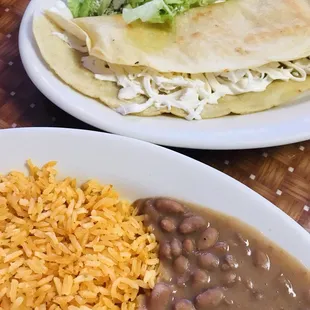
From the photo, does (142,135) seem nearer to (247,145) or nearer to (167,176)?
(167,176)

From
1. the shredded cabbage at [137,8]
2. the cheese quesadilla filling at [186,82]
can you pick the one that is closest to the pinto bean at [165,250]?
the cheese quesadilla filling at [186,82]

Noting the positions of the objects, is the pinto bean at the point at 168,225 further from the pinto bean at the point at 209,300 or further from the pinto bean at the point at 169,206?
the pinto bean at the point at 209,300

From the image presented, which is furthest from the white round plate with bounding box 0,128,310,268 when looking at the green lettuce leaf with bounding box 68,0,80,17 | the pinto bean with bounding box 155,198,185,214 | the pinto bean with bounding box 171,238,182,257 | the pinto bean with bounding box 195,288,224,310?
the green lettuce leaf with bounding box 68,0,80,17

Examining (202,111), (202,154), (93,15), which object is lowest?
(202,154)

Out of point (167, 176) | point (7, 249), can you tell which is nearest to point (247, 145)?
point (167, 176)

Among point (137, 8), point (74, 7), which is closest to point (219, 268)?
point (137, 8)

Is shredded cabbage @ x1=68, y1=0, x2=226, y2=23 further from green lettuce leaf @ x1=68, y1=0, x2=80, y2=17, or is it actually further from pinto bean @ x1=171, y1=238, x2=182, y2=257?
pinto bean @ x1=171, y1=238, x2=182, y2=257

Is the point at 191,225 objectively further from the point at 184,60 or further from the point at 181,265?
the point at 184,60
